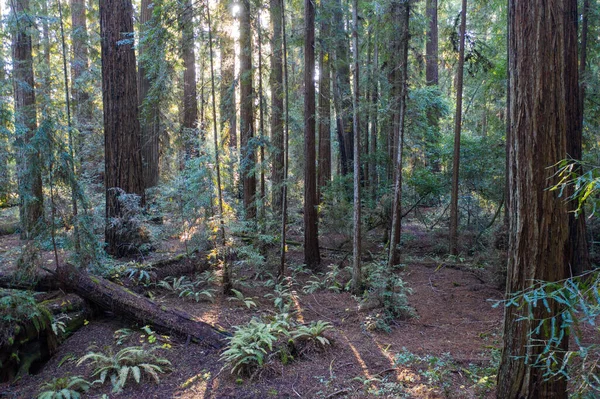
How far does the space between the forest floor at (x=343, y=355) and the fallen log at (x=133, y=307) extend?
0.21 m

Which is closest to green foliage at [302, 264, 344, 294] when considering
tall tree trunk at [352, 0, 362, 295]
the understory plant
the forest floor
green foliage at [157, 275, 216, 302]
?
the forest floor

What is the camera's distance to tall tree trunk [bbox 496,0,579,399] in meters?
3.22

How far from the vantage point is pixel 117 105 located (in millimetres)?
9891

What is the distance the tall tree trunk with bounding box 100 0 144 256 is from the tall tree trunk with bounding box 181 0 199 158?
1522 mm

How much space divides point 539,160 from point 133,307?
6.59 meters

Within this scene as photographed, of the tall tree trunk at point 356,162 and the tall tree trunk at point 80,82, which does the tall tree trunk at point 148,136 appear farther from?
the tall tree trunk at point 356,162

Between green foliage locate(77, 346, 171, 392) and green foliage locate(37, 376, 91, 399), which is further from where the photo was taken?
green foliage locate(77, 346, 171, 392)

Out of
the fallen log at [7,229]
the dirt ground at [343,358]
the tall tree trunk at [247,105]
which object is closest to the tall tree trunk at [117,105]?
the dirt ground at [343,358]

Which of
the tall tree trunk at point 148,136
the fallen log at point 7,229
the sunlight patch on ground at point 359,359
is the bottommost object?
the sunlight patch on ground at point 359,359

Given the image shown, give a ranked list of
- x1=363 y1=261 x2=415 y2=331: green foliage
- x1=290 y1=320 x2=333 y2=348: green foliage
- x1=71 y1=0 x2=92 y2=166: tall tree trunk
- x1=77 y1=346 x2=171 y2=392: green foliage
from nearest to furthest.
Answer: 1. x1=77 y1=346 x2=171 y2=392: green foliage
2. x1=290 y1=320 x2=333 y2=348: green foliage
3. x1=363 y1=261 x2=415 y2=331: green foliage
4. x1=71 y1=0 x2=92 y2=166: tall tree trunk

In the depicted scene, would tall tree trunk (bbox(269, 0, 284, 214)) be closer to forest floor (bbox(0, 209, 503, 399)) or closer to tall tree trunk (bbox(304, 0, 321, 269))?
tall tree trunk (bbox(304, 0, 321, 269))

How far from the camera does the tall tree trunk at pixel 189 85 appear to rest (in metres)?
8.62

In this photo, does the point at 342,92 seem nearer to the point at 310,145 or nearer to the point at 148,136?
the point at 310,145

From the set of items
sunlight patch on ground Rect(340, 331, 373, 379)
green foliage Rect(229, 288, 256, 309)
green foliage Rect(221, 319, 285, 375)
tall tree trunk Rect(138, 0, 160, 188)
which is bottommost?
sunlight patch on ground Rect(340, 331, 373, 379)
